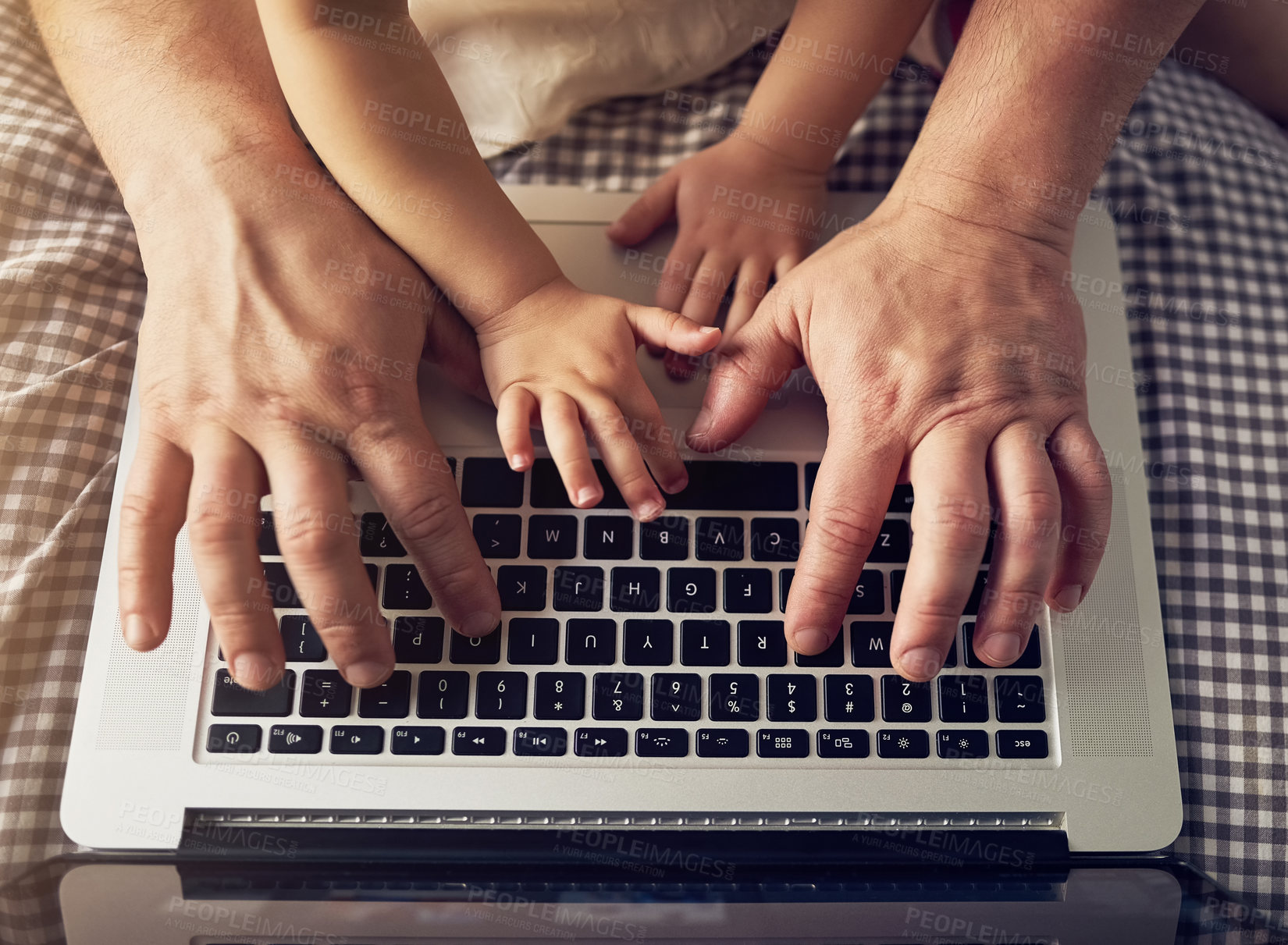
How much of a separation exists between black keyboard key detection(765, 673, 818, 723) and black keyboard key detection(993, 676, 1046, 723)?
120 mm

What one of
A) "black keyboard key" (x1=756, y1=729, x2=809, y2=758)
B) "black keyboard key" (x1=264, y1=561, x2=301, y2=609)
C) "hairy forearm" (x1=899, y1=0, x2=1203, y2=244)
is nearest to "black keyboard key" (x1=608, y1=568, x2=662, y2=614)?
"black keyboard key" (x1=756, y1=729, x2=809, y2=758)

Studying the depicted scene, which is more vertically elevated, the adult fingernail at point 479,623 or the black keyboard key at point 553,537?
the black keyboard key at point 553,537

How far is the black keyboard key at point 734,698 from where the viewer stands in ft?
1.70

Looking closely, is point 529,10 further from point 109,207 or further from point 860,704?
point 860,704

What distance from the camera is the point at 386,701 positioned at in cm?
52

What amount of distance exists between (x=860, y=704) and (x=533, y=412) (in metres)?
0.29

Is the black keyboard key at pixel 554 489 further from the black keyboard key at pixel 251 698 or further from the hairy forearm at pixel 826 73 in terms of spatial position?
the hairy forearm at pixel 826 73

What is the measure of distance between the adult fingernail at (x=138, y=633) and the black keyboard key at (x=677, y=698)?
31 cm

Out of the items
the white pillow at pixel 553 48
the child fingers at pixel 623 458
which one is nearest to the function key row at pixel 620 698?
the child fingers at pixel 623 458

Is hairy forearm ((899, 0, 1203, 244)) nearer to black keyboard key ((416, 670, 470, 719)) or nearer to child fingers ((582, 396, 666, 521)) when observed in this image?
child fingers ((582, 396, 666, 521))

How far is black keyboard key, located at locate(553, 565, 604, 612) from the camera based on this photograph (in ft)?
1.75

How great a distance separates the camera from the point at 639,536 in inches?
21.6

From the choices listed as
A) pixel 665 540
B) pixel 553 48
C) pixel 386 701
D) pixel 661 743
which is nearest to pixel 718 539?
pixel 665 540

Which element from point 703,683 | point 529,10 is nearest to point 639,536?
point 703,683
